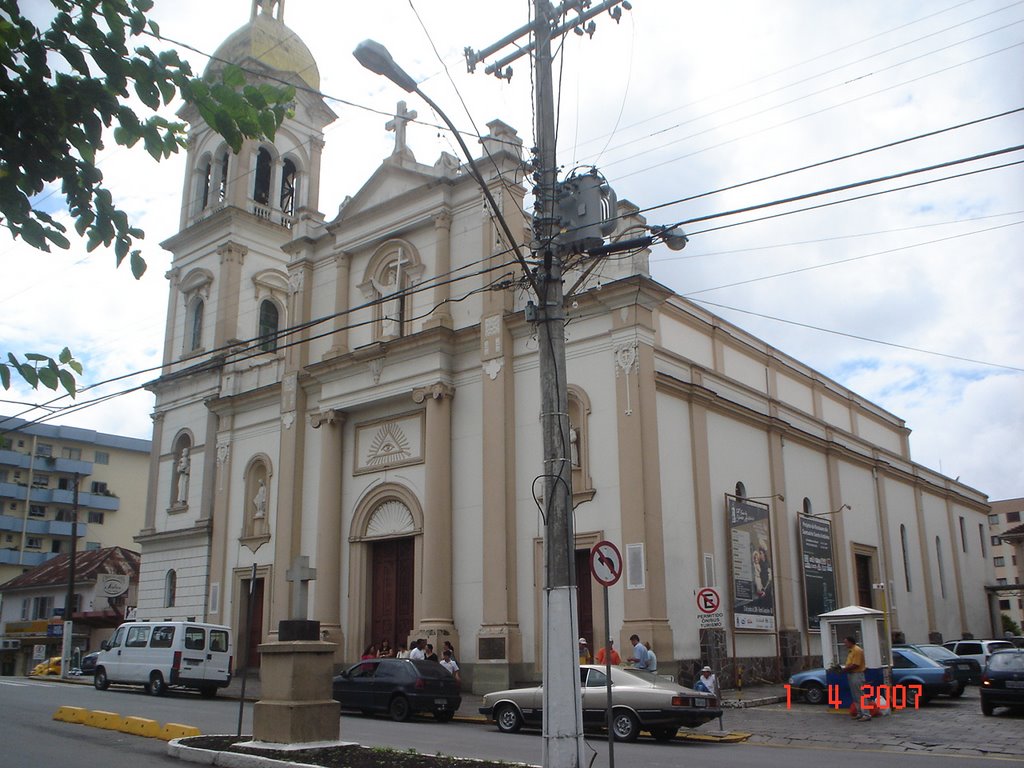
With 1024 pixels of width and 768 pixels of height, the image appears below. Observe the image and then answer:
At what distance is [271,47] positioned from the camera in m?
40.5

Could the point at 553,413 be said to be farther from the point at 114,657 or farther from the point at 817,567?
the point at 817,567

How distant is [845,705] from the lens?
21.5m

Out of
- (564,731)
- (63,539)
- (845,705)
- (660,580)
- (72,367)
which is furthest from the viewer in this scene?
(63,539)

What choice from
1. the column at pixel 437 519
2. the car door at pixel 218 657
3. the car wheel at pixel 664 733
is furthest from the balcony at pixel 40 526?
the car wheel at pixel 664 733

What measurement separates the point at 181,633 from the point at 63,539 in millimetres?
59194

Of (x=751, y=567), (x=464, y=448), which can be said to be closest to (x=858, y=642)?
(x=751, y=567)

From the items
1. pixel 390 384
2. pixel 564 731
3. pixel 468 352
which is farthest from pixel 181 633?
pixel 564 731

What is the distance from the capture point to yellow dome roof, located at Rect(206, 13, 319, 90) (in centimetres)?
4031

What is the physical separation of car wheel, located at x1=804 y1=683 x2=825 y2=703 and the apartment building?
67.5 metres

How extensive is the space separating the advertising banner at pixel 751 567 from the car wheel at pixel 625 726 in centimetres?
990

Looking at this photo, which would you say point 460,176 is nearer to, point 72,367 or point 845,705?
point 845,705

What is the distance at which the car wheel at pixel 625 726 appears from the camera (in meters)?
16.8

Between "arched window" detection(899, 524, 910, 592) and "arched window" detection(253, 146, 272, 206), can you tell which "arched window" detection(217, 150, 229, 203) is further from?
"arched window" detection(899, 524, 910, 592)

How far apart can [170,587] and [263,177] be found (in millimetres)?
17118
